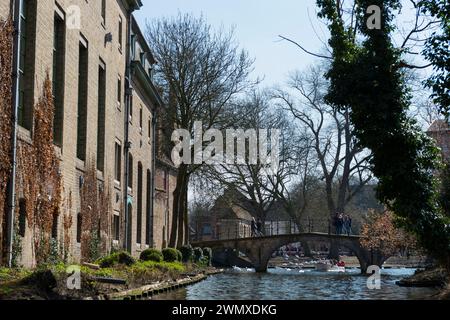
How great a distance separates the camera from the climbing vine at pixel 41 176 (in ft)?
51.7

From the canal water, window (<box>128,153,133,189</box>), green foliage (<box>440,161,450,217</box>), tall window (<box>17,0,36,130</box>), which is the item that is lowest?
the canal water

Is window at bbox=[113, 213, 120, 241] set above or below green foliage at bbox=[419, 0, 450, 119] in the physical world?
below

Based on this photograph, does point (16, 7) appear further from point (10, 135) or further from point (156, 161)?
point (156, 161)

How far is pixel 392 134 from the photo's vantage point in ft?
52.2

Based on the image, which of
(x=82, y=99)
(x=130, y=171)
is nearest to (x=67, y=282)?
(x=82, y=99)

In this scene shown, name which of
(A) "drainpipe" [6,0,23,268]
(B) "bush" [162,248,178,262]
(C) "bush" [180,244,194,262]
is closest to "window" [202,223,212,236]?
(C) "bush" [180,244,194,262]

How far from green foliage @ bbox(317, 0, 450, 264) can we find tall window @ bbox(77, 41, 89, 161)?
8502 millimetres

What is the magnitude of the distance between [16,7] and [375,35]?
8556 millimetres

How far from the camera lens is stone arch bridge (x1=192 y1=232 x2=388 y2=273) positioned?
4478 centimetres

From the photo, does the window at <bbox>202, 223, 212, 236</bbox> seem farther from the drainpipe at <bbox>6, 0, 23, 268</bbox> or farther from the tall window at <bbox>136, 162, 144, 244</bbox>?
the drainpipe at <bbox>6, 0, 23, 268</bbox>

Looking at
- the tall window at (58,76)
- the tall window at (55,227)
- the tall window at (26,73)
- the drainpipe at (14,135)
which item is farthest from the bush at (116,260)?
the tall window at (26,73)
